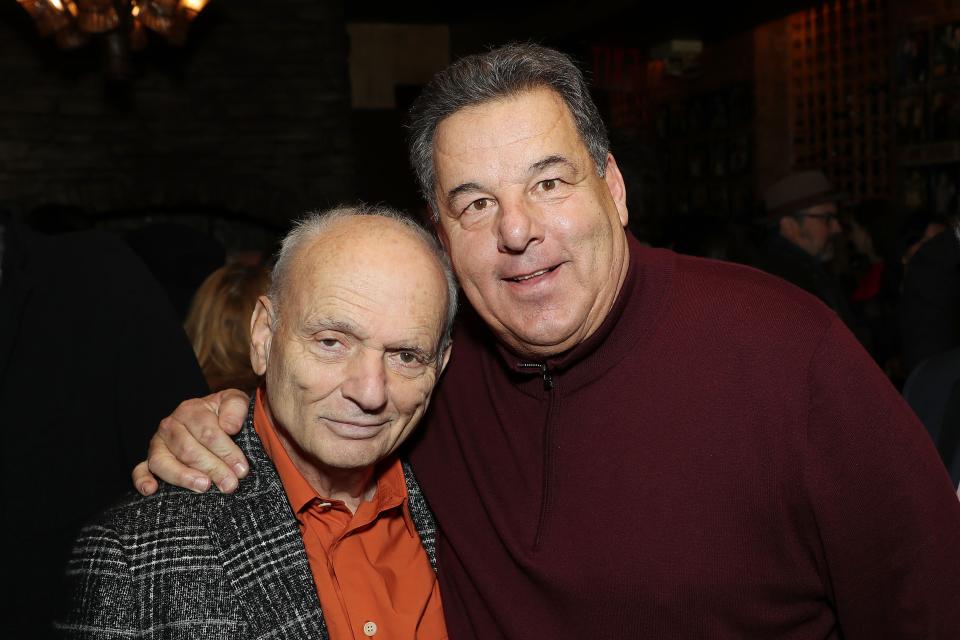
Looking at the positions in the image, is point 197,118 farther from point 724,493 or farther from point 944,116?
point 724,493

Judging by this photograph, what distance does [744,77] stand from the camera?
7.30 metres

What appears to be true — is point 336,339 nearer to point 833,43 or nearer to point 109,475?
point 109,475

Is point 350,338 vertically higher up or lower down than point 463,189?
lower down

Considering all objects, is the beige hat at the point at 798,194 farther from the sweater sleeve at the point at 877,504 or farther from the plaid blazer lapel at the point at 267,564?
the plaid blazer lapel at the point at 267,564

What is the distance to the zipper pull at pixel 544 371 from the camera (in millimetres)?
1580

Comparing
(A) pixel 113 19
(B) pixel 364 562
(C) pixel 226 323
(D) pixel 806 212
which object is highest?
(A) pixel 113 19

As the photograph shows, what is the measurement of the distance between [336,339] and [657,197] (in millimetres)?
1673

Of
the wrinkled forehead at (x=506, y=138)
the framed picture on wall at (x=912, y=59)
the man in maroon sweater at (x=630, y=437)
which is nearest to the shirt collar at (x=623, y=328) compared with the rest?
the man in maroon sweater at (x=630, y=437)

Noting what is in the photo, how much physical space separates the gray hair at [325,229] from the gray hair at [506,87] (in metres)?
0.10

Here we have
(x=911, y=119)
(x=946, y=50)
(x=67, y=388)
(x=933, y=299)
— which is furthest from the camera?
(x=911, y=119)

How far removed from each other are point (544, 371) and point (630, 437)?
0.20 m

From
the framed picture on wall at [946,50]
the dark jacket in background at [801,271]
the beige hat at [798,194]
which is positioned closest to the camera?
the dark jacket in background at [801,271]

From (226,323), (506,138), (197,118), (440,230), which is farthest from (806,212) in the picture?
(197,118)

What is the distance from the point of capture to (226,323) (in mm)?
2686
